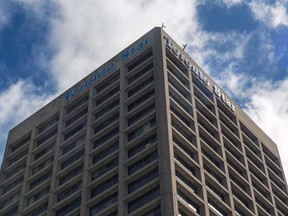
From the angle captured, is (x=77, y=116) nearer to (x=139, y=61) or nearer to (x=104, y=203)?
(x=139, y=61)

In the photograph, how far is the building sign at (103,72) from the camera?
93.4m

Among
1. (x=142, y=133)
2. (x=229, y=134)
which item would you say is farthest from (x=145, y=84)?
(x=229, y=134)

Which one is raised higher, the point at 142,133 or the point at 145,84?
the point at 145,84

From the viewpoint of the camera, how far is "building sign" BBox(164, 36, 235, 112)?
9275cm

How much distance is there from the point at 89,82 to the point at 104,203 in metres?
26.9

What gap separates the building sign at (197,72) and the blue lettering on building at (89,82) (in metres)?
9.82

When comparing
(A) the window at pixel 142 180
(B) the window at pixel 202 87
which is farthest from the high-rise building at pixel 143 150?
(A) the window at pixel 142 180

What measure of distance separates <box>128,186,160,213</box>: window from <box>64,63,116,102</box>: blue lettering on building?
28550mm

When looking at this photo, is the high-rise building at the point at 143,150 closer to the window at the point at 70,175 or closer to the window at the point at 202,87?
the window at the point at 202,87

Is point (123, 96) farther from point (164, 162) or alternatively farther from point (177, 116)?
point (164, 162)

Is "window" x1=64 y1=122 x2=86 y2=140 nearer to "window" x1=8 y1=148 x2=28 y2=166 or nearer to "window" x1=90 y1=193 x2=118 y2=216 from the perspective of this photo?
"window" x1=8 y1=148 x2=28 y2=166

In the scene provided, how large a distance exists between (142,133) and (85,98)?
20517 mm

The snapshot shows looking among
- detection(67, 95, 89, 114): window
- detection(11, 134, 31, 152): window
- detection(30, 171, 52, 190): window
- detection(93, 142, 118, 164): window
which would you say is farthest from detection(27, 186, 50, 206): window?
detection(11, 134, 31, 152): window

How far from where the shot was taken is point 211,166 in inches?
3300
